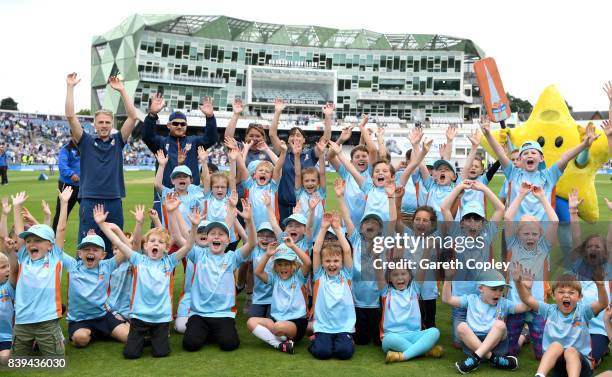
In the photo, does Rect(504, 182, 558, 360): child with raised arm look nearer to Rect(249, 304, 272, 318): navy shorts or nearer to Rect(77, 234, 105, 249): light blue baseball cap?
Rect(249, 304, 272, 318): navy shorts

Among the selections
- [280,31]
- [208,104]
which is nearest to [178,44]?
[280,31]

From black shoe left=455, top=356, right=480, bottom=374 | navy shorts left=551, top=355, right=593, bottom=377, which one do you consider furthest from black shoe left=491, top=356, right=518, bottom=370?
navy shorts left=551, top=355, right=593, bottom=377

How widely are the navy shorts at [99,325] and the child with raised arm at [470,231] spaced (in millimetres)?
3248

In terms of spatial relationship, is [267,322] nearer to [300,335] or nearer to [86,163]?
[300,335]

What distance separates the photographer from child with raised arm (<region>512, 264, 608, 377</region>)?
175 inches

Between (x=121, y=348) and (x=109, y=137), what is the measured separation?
2326 millimetres

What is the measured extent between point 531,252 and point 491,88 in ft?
14.2

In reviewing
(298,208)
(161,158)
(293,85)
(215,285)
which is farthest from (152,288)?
(293,85)

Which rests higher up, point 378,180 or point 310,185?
point 378,180

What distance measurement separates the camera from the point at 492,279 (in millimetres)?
5125

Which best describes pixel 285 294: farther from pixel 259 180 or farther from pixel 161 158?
pixel 161 158

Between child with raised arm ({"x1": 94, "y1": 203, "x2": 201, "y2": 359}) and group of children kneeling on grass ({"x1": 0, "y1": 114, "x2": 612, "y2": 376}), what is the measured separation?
1cm

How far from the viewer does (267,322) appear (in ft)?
18.1

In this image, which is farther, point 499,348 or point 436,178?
point 436,178
